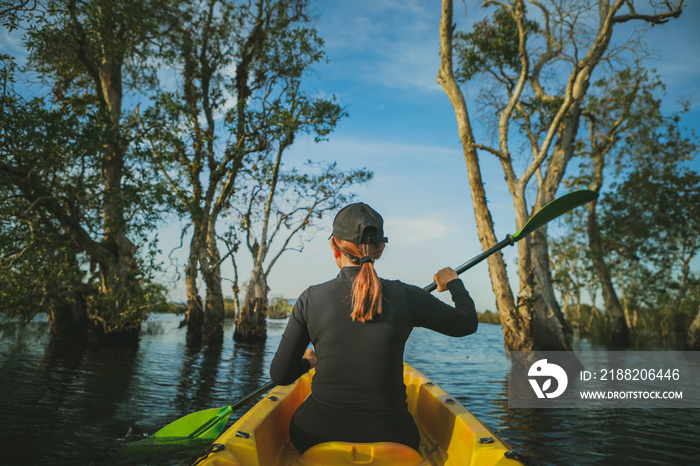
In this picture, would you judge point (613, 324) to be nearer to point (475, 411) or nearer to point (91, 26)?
point (475, 411)

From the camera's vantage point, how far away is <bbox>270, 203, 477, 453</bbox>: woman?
2164mm

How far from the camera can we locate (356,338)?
2174 mm

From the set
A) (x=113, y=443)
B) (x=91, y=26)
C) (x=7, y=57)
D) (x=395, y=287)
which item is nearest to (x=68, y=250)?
(x=7, y=57)

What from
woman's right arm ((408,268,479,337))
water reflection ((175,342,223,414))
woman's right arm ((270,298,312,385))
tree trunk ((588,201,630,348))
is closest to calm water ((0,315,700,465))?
water reflection ((175,342,223,414))

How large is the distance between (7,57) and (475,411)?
385 inches

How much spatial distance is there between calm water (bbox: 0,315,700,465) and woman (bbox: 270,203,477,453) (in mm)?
747

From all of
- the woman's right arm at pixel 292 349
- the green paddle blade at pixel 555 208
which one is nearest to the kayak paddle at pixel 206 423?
the woman's right arm at pixel 292 349

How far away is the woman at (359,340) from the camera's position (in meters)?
2.16

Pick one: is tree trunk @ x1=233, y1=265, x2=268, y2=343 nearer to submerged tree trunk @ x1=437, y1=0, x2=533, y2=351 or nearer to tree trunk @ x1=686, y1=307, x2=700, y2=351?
submerged tree trunk @ x1=437, y1=0, x2=533, y2=351

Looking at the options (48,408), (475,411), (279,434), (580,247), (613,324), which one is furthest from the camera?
(580,247)

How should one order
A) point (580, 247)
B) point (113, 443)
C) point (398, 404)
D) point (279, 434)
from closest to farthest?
point (398, 404) < point (279, 434) < point (113, 443) < point (580, 247)

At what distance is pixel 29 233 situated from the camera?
10.5 meters

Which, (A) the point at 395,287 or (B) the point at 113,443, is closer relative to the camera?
(A) the point at 395,287

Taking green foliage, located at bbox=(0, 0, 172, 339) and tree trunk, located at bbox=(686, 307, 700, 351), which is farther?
tree trunk, located at bbox=(686, 307, 700, 351)
